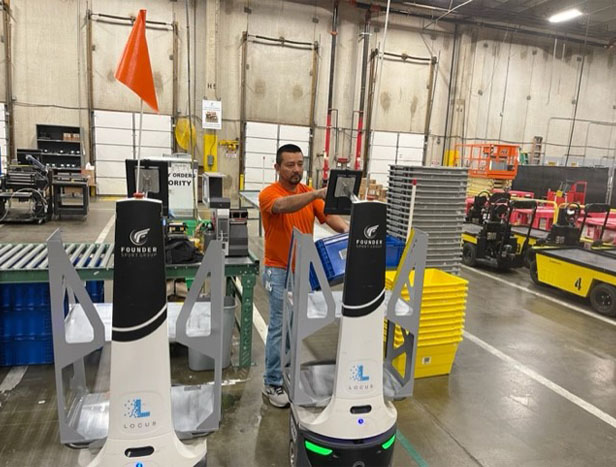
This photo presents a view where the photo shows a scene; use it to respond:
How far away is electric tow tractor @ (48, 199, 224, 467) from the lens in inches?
59.2

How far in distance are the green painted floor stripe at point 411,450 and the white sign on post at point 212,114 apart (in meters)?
11.2

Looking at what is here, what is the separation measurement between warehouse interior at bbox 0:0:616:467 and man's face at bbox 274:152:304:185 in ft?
0.08

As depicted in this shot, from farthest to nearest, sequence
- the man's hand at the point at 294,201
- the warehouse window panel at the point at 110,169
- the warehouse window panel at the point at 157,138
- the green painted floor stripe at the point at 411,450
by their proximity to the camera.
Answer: the warehouse window panel at the point at 157,138
the warehouse window panel at the point at 110,169
the green painted floor stripe at the point at 411,450
the man's hand at the point at 294,201

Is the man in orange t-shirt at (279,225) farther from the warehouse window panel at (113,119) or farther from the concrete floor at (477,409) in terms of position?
the warehouse window panel at (113,119)

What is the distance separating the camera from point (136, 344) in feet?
5.04

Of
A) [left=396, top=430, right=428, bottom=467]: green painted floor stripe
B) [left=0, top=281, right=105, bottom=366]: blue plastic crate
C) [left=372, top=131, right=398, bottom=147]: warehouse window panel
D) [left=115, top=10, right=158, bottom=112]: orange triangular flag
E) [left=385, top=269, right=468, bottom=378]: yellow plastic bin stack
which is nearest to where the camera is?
[left=115, top=10, right=158, bottom=112]: orange triangular flag

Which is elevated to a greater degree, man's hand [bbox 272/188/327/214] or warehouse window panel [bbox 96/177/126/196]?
man's hand [bbox 272/188/327/214]

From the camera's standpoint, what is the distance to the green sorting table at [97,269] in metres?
2.94

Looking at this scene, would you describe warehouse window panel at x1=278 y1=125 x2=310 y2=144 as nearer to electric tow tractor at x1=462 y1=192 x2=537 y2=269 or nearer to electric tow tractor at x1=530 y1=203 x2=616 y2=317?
electric tow tractor at x1=462 y1=192 x2=537 y2=269

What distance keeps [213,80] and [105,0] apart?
3.57 meters

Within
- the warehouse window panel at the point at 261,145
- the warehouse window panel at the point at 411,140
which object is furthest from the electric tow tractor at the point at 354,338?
the warehouse window panel at the point at 411,140

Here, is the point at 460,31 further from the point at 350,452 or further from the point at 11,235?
the point at 350,452

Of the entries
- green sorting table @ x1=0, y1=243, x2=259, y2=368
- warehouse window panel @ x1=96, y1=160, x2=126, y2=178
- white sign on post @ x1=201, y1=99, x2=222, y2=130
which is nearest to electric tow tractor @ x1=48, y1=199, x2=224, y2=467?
green sorting table @ x1=0, y1=243, x2=259, y2=368

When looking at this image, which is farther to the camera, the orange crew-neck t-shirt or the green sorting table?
the green sorting table
